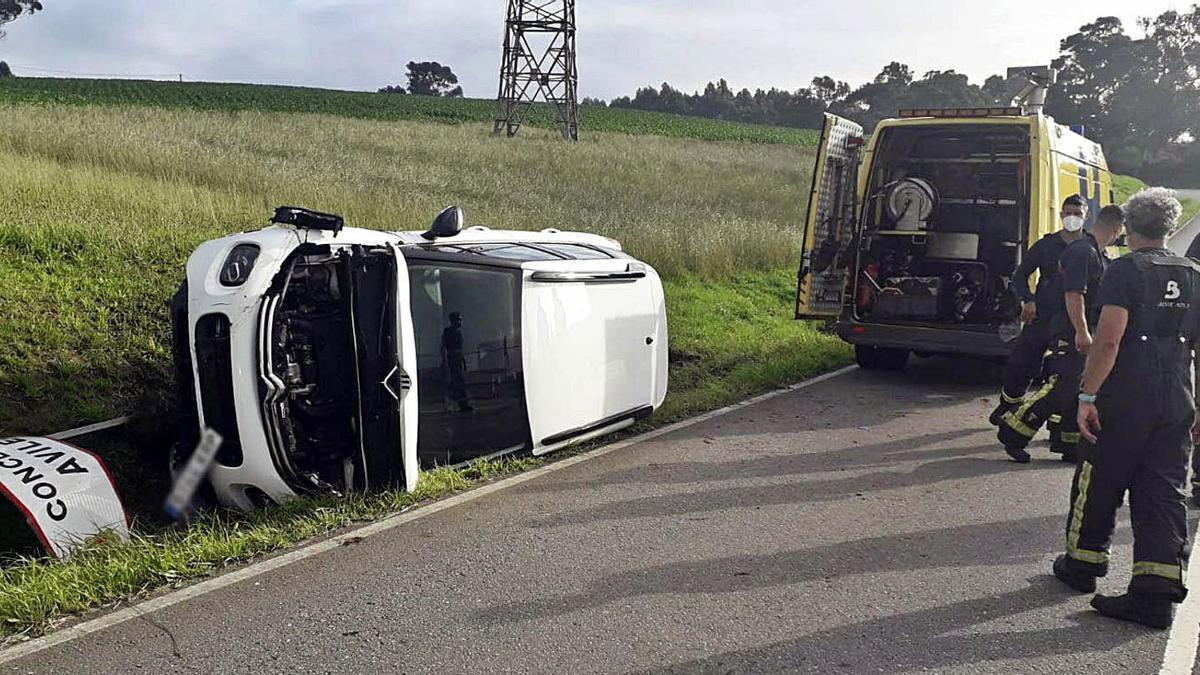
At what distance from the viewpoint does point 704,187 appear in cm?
2409

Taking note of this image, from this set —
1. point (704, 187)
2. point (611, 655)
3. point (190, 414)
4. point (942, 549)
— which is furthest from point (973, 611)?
point (704, 187)

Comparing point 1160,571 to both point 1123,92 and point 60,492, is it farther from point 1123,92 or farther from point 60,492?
point 1123,92

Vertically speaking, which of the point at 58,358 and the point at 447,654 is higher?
the point at 58,358

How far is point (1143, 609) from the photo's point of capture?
377cm

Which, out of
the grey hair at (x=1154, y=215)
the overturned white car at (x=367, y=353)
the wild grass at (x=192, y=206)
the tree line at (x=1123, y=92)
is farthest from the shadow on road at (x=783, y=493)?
the tree line at (x=1123, y=92)

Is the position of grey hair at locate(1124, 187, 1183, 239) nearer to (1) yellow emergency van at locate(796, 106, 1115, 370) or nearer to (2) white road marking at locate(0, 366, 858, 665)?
(2) white road marking at locate(0, 366, 858, 665)

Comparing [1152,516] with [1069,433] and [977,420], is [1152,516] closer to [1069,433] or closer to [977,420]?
[1069,433]

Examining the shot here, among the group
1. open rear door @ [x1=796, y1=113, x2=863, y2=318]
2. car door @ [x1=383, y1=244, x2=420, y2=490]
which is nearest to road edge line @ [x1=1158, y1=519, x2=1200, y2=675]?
car door @ [x1=383, y1=244, x2=420, y2=490]

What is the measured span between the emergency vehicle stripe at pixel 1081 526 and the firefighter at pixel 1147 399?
0.08 meters

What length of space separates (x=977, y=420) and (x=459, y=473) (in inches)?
165

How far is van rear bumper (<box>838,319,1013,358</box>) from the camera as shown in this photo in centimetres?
806

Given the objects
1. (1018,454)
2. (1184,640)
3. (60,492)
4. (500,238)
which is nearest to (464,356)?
(500,238)

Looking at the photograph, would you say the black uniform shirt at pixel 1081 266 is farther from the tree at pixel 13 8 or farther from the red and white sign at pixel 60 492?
the tree at pixel 13 8

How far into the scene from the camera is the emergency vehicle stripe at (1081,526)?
404 centimetres
